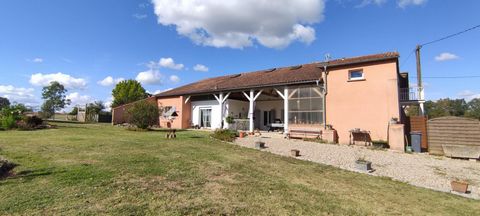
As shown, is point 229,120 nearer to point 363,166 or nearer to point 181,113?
point 181,113

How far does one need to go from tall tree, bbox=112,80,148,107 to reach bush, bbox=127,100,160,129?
30586mm

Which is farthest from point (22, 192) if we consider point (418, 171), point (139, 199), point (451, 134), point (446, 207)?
point (451, 134)

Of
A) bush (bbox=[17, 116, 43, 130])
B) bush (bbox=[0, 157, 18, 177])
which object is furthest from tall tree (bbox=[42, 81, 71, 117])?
bush (bbox=[0, 157, 18, 177])

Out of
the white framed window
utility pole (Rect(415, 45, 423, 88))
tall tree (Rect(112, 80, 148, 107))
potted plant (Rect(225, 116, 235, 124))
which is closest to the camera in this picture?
the white framed window

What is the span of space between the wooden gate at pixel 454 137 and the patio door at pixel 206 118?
51.3ft

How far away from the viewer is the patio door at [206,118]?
22.4m

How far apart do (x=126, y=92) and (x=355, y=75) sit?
4290 centimetres

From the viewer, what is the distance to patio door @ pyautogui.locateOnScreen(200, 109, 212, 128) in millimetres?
22428

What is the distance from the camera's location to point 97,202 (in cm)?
389

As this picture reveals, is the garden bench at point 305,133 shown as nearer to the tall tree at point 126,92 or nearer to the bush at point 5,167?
the bush at point 5,167

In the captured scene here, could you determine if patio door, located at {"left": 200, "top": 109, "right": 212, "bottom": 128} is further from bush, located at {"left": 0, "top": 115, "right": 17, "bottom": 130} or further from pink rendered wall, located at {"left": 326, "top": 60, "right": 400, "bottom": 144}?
bush, located at {"left": 0, "top": 115, "right": 17, "bottom": 130}

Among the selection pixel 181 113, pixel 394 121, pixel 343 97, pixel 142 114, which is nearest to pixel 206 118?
pixel 181 113

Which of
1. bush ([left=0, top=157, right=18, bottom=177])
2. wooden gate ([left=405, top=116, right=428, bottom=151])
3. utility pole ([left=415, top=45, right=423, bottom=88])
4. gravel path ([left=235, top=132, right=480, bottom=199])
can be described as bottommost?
gravel path ([left=235, top=132, right=480, bottom=199])

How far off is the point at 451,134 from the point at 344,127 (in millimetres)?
4526
